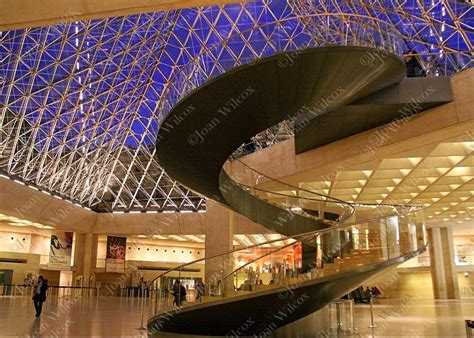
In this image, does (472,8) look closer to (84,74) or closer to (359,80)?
(359,80)

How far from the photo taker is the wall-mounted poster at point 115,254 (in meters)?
46.8

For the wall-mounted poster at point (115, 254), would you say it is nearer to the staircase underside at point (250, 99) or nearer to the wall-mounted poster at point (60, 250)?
the wall-mounted poster at point (60, 250)

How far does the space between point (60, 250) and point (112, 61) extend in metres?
20.1

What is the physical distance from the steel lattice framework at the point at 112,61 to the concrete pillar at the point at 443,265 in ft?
62.2

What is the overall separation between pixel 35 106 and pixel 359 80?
3290 centimetres

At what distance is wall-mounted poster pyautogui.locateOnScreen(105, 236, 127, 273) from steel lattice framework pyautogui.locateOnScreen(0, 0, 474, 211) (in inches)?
220

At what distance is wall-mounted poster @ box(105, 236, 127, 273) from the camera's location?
154ft

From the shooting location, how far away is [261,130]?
11.8 metres

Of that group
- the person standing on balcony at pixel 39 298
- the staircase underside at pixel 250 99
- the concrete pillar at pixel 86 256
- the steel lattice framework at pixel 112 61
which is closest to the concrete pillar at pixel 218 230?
the steel lattice framework at pixel 112 61

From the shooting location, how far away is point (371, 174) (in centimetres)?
2434

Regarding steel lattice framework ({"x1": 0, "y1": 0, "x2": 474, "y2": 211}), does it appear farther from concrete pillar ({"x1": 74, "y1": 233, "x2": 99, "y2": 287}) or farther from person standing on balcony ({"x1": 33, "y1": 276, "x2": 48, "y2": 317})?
person standing on balcony ({"x1": 33, "y1": 276, "x2": 48, "y2": 317})

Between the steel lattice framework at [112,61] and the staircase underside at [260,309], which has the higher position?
the steel lattice framework at [112,61]

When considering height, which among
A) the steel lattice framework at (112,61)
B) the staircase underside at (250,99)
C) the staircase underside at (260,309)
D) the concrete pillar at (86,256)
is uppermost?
the steel lattice framework at (112,61)

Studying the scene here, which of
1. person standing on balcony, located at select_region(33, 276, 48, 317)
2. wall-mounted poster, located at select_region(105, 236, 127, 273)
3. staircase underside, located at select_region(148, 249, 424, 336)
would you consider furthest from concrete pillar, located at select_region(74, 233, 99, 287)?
staircase underside, located at select_region(148, 249, 424, 336)
